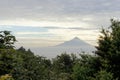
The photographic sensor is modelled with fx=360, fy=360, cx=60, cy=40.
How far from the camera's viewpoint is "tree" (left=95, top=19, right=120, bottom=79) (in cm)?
1583

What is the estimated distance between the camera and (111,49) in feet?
52.2

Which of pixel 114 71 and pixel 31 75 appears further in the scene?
pixel 31 75

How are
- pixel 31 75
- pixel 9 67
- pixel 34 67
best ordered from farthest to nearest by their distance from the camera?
1. pixel 34 67
2. pixel 31 75
3. pixel 9 67

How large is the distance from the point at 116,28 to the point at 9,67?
12.1 m

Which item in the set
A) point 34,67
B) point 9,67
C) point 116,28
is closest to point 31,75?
point 34,67

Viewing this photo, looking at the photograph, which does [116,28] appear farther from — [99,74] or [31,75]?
[31,75]

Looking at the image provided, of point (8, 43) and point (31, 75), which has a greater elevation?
point (8, 43)

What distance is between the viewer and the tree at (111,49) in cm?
1583

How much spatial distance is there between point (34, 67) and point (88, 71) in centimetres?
2535

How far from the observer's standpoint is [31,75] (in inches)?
1502

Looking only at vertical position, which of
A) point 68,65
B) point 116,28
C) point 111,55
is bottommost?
point 68,65

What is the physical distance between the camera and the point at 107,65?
15664 mm

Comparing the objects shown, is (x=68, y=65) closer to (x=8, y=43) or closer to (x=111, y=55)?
(x=8, y=43)

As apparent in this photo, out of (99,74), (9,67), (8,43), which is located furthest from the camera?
(8,43)
